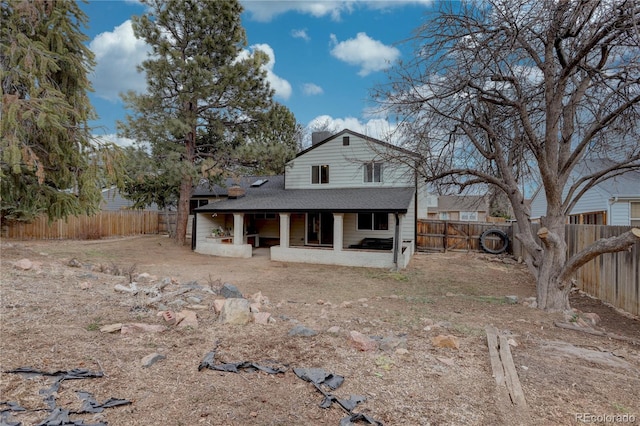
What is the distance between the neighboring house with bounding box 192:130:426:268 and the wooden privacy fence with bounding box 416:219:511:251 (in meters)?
1.72

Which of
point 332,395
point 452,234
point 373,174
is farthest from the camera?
point 452,234

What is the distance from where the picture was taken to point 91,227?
17.8 m

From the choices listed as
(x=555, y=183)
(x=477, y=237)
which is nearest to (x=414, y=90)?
(x=555, y=183)

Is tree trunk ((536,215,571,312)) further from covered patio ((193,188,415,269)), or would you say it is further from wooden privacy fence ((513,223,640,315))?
covered patio ((193,188,415,269))

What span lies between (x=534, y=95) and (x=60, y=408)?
25.5 feet

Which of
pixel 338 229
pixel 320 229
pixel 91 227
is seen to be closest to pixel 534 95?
pixel 338 229

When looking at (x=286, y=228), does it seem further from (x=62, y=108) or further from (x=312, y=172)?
(x=62, y=108)

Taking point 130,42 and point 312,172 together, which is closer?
point 130,42

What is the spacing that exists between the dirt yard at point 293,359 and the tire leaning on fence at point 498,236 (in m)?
8.84

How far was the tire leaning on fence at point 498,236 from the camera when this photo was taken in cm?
1500

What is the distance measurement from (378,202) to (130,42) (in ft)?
A: 40.3

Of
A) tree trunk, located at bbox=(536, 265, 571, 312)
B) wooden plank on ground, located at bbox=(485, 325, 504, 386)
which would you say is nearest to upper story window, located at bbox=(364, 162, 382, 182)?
tree trunk, located at bbox=(536, 265, 571, 312)

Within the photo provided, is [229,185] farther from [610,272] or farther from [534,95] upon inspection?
[610,272]

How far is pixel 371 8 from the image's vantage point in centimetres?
761
